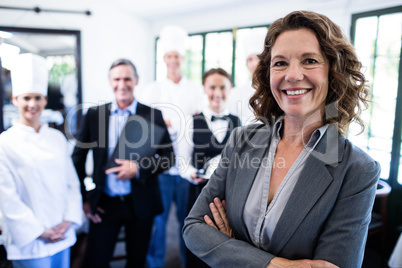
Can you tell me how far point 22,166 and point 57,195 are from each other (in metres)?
0.20

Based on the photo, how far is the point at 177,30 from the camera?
2939 mm

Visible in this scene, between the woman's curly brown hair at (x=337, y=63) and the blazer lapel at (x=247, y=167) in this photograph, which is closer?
the woman's curly brown hair at (x=337, y=63)

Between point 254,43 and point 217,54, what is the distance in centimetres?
140

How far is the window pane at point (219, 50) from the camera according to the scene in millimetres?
3807

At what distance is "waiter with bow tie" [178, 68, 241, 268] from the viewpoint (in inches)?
75.1

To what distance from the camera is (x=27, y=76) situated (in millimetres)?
1282

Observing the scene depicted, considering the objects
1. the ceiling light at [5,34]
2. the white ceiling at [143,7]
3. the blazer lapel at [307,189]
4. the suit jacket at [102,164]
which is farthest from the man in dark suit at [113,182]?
the blazer lapel at [307,189]

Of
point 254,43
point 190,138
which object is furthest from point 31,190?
point 254,43

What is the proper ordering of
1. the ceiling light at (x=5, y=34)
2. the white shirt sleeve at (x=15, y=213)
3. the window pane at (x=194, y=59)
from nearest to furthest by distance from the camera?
the white shirt sleeve at (x=15, y=213)
the ceiling light at (x=5, y=34)
the window pane at (x=194, y=59)

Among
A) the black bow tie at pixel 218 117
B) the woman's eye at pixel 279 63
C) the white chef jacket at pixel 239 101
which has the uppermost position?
the woman's eye at pixel 279 63

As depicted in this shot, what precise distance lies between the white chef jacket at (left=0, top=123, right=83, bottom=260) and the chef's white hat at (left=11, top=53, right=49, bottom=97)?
0.15 m

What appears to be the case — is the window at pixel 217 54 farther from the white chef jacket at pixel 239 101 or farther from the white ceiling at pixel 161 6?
the white chef jacket at pixel 239 101

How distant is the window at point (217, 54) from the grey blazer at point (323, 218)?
280cm

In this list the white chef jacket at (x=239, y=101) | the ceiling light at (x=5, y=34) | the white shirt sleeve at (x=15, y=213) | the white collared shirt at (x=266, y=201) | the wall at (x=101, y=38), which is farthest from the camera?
the wall at (x=101, y=38)
